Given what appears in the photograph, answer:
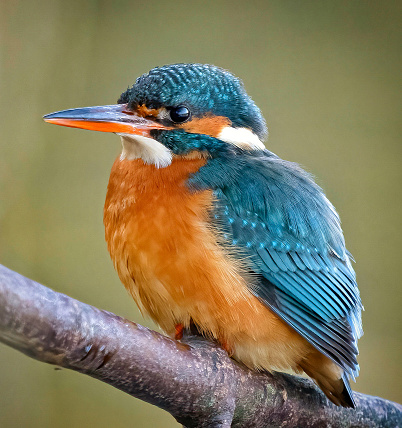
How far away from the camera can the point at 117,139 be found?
266 centimetres

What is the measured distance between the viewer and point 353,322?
5.70ft

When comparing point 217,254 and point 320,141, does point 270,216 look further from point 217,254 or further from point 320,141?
point 320,141

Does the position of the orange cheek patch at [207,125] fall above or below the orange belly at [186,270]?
above

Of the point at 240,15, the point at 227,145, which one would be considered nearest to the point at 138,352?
the point at 227,145

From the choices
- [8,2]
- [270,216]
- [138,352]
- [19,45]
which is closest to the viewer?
[138,352]

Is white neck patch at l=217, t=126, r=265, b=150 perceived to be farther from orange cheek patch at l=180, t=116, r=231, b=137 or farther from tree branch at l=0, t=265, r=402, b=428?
tree branch at l=0, t=265, r=402, b=428

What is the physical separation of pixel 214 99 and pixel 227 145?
135 millimetres

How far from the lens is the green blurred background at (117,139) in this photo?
1943 mm

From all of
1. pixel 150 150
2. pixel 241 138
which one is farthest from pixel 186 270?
pixel 241 138

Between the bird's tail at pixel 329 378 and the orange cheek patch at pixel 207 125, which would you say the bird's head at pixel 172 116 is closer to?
the orange cheek patch at pixel 207 125

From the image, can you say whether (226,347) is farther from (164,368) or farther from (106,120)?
(106,120)

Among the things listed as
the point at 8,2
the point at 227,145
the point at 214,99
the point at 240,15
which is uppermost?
the point at 240,15

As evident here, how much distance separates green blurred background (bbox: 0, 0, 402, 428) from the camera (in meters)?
1.94

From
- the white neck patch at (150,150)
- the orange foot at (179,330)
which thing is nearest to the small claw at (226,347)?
the orange foot at (179,330)
